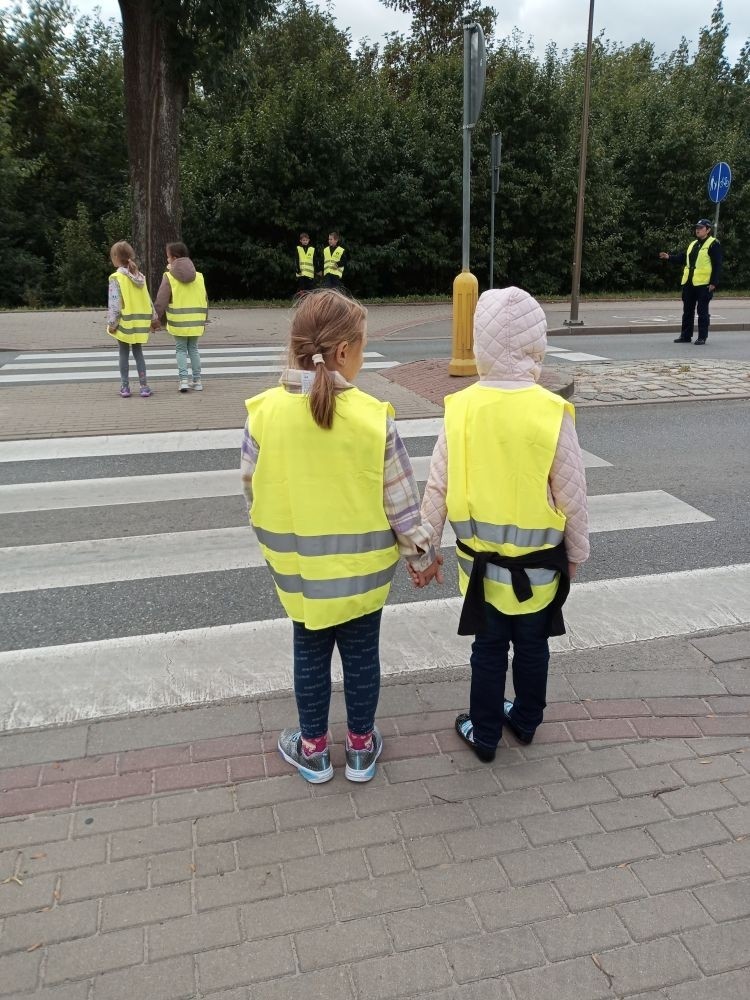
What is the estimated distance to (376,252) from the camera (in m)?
21.8

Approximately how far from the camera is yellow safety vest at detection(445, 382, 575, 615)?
8.89 ft

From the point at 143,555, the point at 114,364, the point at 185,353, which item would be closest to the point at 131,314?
the point at 185,353

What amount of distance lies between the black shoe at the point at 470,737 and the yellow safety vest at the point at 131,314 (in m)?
Answer: 7.01

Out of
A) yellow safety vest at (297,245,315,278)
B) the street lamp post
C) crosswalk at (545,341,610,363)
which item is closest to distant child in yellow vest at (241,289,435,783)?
crosswalk at (545,341,610,363)

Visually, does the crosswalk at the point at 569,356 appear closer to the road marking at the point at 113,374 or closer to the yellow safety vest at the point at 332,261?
the road marking at the point at 113,374

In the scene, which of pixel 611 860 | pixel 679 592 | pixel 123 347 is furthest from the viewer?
pixel 123 347

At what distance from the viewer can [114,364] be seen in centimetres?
1186

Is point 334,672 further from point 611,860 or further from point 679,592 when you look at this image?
point 679,592

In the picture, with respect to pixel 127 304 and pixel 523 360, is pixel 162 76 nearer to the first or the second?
pixel 127 304

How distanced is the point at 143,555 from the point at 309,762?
2.47 metres

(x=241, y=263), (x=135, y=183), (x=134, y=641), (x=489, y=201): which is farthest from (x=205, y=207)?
(x=134, y=641)

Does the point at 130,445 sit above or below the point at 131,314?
below

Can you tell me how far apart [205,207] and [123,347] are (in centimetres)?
1248

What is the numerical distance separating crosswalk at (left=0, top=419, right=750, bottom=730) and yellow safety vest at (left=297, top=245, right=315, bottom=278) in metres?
14.3
